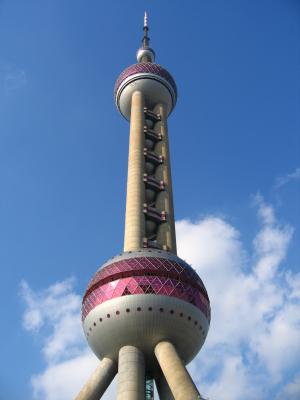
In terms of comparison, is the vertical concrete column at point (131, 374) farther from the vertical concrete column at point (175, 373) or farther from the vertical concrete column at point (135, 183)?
the vertical concrete column at point (135, 183)

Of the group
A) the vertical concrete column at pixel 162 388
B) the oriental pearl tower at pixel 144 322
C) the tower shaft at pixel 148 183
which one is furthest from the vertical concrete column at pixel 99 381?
the tower shaft at pixel 148 183

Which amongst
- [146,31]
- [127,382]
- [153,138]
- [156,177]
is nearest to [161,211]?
[156,177]

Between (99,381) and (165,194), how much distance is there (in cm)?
2310

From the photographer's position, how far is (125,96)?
2675 inches

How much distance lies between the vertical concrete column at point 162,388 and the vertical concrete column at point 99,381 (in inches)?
175

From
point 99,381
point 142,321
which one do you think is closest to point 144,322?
point 142,321

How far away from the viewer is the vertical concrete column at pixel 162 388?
4203cm

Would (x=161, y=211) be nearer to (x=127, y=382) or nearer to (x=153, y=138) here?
(x=153, y=138)

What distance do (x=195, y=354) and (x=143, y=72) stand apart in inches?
1587

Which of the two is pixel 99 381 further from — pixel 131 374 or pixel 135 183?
pixel 135 183

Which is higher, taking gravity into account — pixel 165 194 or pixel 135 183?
pixel 135 183

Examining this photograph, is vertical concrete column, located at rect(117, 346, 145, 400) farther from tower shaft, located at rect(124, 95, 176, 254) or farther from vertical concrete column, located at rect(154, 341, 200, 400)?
tower shaft, located at rect(124, 95, 176, 254)

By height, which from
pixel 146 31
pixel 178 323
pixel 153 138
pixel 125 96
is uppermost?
pixel 146 31

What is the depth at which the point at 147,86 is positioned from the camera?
6681 centimetres
